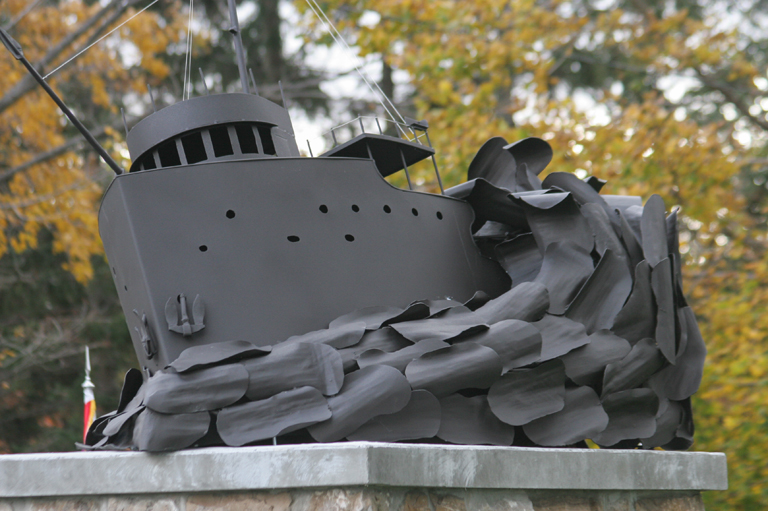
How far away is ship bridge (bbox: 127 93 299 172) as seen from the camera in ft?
10.4

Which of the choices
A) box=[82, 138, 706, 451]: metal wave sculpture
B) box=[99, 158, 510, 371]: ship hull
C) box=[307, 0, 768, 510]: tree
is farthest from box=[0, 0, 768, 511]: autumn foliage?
box=[99, 158, 510, 371]: ship hull

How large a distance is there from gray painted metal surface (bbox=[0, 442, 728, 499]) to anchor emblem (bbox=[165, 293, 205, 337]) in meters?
0.49

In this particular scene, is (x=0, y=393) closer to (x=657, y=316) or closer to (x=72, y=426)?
(x=72, y=426)

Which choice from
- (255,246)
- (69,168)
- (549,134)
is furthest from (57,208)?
(255,246)

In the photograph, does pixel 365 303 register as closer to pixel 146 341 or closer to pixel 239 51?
pixel 146 341

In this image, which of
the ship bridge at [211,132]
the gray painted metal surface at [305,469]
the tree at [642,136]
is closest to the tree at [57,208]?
the tree at [642,136]

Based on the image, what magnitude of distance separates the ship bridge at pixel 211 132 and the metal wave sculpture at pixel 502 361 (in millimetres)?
880

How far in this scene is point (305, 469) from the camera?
2.24 meters

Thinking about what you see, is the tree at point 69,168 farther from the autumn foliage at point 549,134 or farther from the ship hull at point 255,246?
the ship hull at point 255,246

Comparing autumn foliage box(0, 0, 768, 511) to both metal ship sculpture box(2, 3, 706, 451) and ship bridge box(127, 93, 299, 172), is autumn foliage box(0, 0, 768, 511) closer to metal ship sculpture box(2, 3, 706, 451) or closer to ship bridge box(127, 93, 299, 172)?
metal ship sculpture box(2, 3, 706, 451)

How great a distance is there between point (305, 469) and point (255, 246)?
97 cm

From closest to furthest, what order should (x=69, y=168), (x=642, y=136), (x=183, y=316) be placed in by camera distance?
(x=183, y=316) < (x=642, y=136) < (x=69, y=168)

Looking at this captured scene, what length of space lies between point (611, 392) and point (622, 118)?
15.7 feet

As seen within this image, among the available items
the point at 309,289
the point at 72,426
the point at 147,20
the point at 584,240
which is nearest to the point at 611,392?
the point at 584,240
